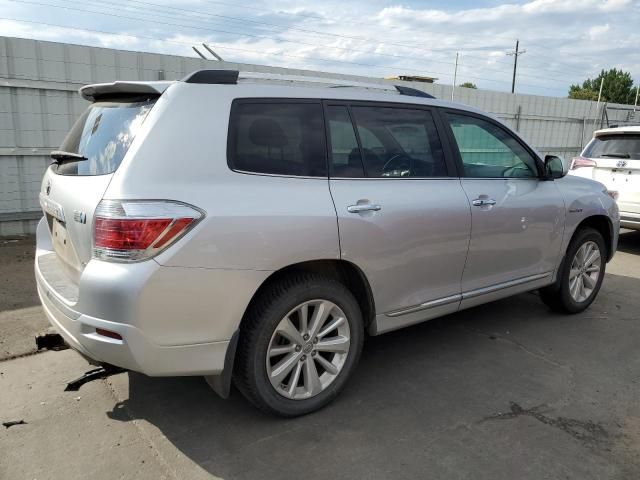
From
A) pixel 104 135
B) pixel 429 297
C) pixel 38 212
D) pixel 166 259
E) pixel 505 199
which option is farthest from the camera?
pixel 38 212

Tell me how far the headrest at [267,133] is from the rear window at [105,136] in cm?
54

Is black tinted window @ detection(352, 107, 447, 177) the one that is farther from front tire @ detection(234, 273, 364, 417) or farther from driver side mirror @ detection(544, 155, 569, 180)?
driver side mirror @ detection(544, 155, 569, 180)

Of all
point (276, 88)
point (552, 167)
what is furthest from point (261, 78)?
point (552, 167)

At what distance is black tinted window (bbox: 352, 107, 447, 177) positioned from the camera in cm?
328

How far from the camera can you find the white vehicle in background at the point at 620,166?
7.12 m

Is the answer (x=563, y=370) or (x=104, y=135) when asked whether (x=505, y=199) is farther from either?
(x=104, y=135)

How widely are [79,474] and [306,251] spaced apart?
1.57m

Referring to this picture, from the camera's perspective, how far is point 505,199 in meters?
3.93

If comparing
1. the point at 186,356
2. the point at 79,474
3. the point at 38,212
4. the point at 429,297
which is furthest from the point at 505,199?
the point at 38,212

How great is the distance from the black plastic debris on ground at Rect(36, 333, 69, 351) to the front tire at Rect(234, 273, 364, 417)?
1.09 metres

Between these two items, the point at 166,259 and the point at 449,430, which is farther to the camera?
the point at 449,430

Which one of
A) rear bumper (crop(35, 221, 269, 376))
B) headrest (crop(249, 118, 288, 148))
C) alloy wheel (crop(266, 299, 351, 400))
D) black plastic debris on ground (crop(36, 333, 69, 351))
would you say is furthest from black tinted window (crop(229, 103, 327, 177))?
black plastic debris on ground (crop(36, 333, 69, 351))

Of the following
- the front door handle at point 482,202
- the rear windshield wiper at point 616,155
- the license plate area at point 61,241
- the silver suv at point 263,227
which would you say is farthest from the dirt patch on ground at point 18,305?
the rear windshield wiper at point 616,155

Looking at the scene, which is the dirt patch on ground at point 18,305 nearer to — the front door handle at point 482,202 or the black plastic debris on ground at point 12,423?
the black plastic debris on ground at point 12,423
